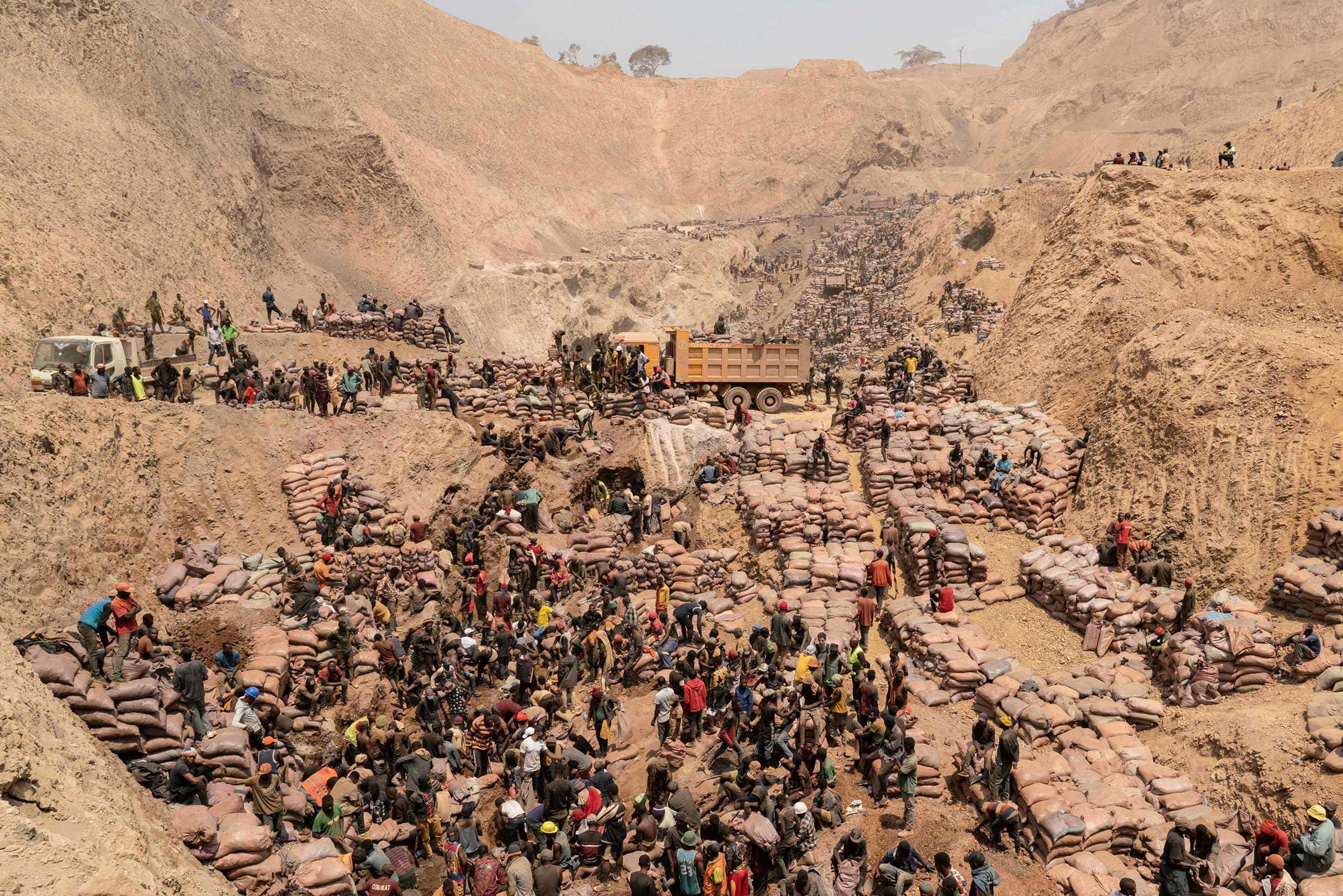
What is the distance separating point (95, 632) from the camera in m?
12.1

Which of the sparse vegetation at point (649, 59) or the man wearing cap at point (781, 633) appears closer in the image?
the man wearing cap at point (781, 633)

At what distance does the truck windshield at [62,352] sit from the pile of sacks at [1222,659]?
2224 centimetres

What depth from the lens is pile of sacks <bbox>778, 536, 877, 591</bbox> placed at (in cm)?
1709

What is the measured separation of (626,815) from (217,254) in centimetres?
2904

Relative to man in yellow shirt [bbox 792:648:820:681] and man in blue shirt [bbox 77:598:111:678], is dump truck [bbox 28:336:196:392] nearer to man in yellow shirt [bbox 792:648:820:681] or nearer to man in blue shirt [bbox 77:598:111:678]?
man in blue shirt [bbox 77:598:111:678]

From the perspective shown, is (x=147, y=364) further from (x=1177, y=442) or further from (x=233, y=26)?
(x=233, y=26)

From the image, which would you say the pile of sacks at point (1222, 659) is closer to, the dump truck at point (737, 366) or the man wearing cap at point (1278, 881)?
the man wearing cap at point (1278, 881)

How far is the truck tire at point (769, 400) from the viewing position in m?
25.0

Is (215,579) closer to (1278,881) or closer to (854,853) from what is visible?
(854,853)

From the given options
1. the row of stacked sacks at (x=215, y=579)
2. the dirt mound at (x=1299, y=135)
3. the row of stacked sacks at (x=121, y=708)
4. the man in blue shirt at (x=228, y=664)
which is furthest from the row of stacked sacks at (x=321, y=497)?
the dirt mound at (x=1299, y=135)

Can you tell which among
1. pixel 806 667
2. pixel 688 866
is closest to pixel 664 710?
pixel 806 667

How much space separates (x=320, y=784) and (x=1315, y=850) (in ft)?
39.6

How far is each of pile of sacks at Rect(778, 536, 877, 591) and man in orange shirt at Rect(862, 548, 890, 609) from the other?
11.9 inches

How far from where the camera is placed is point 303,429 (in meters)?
20.0
